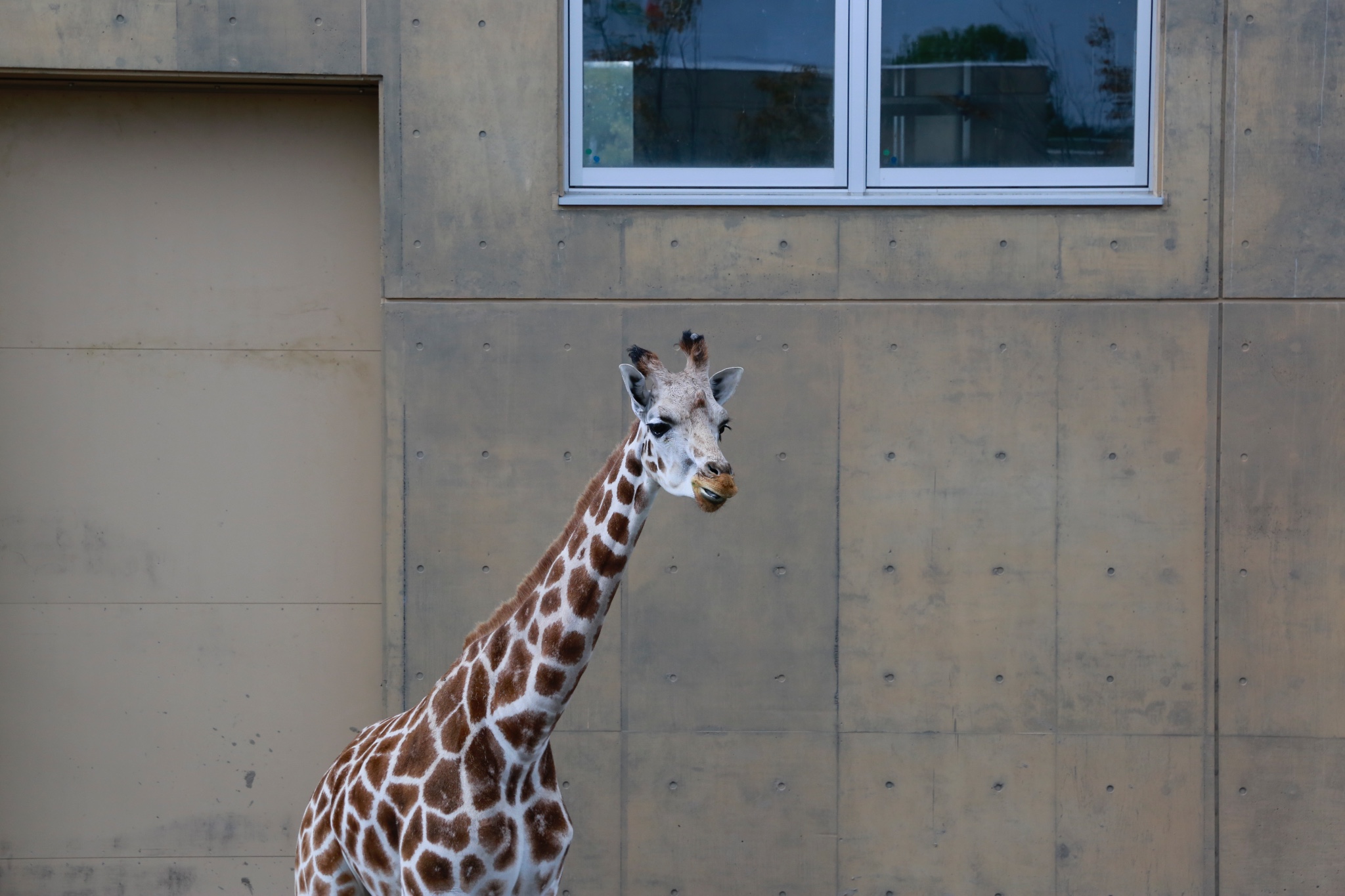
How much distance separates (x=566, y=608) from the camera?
3443 mm

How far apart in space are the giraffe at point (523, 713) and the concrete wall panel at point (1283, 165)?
3.32 m

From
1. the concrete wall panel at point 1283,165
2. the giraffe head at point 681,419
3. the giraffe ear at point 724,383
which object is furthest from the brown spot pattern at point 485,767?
the concrete wall panel at point 1283,165

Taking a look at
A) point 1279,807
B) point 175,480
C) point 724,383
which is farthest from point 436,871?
point 1279,807

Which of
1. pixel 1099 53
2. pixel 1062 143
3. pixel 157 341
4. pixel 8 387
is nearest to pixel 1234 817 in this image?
pixel 1062 143

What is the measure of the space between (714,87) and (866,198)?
907 mm

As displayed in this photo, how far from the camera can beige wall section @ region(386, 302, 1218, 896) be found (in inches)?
218

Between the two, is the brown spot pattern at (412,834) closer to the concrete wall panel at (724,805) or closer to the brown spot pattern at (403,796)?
the brown spot pattern at (403,796)

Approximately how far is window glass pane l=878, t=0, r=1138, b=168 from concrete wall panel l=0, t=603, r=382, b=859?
152 inches

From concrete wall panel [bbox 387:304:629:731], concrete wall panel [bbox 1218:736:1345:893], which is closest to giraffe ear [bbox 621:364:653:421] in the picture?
concrete wall panel [bbox 387:304:629:731]

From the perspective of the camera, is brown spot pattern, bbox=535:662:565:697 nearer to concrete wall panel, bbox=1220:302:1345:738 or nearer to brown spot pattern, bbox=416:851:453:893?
brown spot pattern, bbox=416:851:453:893

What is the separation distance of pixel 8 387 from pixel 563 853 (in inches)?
159

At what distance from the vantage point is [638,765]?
555cm

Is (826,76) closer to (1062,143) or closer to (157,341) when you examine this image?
(1062,143)

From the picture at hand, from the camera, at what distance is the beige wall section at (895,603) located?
5535 millimetres
